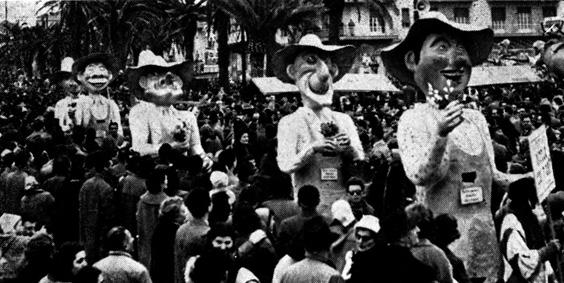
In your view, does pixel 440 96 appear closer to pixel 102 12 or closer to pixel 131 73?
pixel 131 73

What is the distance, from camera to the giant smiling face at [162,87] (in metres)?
12.1

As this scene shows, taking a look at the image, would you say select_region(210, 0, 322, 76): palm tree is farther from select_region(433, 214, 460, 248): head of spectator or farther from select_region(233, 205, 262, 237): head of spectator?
select_region(433, 214, 460, 248): head of spectator

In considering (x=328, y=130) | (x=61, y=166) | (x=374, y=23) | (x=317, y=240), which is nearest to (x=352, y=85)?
(x=61, y=166)

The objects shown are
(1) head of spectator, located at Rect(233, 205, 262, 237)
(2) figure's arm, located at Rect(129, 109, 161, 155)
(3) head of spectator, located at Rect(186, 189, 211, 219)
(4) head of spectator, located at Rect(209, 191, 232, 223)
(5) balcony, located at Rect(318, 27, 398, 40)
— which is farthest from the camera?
(5) balcony, located at Rect(318, 27, 398, 40)

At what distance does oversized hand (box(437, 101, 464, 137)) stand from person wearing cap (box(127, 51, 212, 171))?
484cm

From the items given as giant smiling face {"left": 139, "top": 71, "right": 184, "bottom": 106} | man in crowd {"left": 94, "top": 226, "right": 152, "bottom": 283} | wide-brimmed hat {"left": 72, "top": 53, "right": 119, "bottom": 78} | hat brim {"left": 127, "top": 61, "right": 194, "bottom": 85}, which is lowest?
man in crowd {"left": 94, "top": 226, "right": 152, "bottom": 283}

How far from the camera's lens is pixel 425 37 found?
7355 mm

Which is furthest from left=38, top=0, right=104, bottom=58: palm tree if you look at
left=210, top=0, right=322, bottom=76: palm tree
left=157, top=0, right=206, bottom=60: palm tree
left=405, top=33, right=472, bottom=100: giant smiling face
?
left=405, top=33, right=472, bottom=100: giant smiling face

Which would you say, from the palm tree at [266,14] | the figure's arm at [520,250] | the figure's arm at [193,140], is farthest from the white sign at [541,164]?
the palm tree at [266,14]

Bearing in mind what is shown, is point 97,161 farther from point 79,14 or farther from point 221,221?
point 79,14

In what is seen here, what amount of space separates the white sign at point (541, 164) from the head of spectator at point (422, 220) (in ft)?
3.13

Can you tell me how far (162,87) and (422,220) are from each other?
7.17m

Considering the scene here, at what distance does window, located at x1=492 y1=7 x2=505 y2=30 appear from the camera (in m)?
57.5

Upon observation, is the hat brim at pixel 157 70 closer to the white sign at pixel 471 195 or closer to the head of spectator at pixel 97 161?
the head of spectator at pixel 97 161
